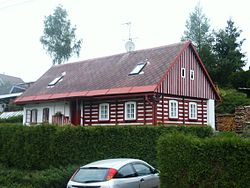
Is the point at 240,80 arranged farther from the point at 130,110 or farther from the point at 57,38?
the point at 57,38

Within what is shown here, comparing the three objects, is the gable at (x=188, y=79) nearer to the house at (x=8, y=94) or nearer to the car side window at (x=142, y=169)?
the car side window at (x=142, y=169)

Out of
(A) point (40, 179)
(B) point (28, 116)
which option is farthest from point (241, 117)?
(A) point (40, 179)

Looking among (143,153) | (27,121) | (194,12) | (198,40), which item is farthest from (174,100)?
(194,12)

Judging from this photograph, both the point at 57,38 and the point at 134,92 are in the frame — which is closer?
the point at 134,92

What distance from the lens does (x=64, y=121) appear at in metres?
31.0

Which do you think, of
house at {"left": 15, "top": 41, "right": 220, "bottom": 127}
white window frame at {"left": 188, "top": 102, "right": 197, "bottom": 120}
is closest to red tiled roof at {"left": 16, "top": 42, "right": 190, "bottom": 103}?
house at {"left": 15, "top": 41, "right": 220, "bottom": 127}

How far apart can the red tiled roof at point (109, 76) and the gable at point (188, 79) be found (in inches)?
29.5

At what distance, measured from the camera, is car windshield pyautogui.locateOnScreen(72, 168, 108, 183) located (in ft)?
38.4

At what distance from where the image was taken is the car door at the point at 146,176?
1270 cm

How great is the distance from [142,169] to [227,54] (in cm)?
3792

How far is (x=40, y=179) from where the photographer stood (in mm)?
15961

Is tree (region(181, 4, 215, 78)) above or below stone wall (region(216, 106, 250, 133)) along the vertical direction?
above

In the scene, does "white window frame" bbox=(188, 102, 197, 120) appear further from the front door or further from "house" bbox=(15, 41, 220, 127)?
the front door

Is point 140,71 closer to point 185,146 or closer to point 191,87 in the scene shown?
point 191,87
